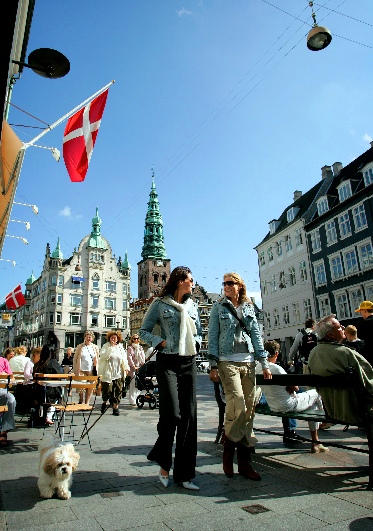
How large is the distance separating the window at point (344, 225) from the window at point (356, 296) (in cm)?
479

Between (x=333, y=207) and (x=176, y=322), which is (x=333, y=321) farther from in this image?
(x=333, y=207)

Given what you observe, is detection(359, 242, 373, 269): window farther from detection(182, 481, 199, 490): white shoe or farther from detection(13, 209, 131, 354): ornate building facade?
detection(13, 209, 131, 354): ornate building facade

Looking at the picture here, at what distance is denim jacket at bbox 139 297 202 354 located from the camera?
12.1 feet

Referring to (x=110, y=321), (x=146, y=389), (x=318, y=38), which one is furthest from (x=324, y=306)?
(x=110, y=321)

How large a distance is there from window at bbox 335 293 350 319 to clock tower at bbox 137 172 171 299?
6686 centimetres

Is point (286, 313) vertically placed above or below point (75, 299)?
below

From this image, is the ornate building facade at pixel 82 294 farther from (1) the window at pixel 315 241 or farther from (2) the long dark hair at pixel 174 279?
(2) the long dark hair at pixel 174 279

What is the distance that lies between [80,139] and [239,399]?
530 cm

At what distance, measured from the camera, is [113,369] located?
965 cm

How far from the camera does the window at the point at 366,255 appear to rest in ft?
95.8

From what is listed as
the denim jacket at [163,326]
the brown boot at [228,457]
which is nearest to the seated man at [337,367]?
the brown boot at [228,457]

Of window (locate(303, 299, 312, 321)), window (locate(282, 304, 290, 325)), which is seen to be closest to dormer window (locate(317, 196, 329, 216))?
window (locate(303, 299, 312, 321))

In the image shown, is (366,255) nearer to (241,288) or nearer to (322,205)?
(322,205)

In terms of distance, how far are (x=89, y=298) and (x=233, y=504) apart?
61.8 m
